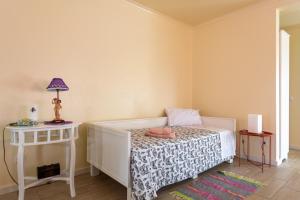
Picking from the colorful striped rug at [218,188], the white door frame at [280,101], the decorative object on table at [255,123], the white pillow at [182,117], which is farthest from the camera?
the white pillow at [182,117]

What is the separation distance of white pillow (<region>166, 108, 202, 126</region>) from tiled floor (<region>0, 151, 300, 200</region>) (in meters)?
0.96

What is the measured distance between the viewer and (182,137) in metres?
2.29

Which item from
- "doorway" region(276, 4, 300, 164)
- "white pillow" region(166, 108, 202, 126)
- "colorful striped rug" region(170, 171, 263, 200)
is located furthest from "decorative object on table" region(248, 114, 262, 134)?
"white pillow" region(166, 108, 202, 126)

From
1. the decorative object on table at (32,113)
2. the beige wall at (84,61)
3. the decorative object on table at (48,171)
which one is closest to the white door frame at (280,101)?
the beige wall at (84,61)

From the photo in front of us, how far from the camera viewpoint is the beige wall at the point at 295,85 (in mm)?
3559

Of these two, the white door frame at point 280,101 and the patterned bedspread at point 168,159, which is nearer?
the patterned bedspread at point 168,159

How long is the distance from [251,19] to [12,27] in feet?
10.5

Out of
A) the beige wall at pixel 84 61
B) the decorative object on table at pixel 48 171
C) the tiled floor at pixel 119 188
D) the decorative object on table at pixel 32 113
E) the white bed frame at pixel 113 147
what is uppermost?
the beige wall at pixel 84 61

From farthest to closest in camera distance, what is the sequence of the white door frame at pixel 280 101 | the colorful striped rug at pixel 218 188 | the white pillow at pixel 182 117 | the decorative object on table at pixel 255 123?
the white pillow at pixel 182 117, the white door frame at pixel 280 101, the decorative object on table at pixel 255 123, the colorful striped rug at pixel 218 188

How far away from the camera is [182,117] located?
322 centimetres

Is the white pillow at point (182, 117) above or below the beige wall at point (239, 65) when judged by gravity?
below

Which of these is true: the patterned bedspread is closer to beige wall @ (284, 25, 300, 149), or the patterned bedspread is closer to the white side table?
the white side table

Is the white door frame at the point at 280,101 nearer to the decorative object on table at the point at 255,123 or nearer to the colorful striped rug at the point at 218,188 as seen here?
the decorative object on table at the point at 255,123

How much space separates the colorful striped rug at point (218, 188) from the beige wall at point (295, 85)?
6.64 ft
